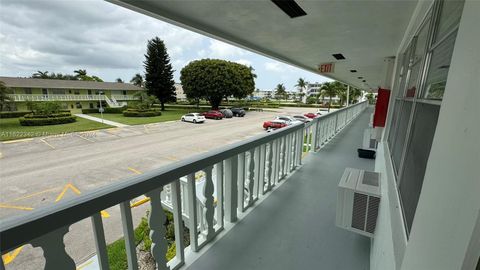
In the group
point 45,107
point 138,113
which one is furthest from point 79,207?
point 138,113

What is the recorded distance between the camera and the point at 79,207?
Result: 0.78 metres

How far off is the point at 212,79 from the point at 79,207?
26.3 metres

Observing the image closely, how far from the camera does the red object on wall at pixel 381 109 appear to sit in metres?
3.46

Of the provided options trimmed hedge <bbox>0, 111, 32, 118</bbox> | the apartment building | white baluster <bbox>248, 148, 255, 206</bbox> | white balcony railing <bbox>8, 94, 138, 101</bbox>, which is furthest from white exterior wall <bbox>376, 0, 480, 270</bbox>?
white balcony railing <bbox>8, 94, 138, 101</bbox>

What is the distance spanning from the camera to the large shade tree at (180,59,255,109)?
85.2 ft

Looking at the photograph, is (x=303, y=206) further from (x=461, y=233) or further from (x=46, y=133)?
(x=46, y=133)

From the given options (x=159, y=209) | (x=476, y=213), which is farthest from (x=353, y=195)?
(x=476, y=213)

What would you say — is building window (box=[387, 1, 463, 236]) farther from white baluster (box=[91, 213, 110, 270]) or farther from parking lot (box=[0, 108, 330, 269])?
parking lot (box=[0, 108, 330, 269])

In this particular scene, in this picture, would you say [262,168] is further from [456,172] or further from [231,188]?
[456,172]

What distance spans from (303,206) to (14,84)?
32.8 meters

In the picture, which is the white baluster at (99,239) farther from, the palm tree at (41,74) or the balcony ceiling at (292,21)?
the palm tree at (41,74)

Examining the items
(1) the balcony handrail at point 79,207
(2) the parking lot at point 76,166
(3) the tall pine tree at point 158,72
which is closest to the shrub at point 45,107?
(2) the parking lot at point 76,166

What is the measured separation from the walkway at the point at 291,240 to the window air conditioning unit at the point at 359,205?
0.67ft

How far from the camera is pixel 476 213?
0.91ft
